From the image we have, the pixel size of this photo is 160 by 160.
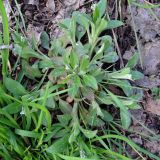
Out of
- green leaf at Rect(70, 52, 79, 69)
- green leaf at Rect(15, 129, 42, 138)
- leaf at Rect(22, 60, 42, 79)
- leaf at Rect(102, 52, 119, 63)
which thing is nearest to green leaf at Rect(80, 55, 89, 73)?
green leaf at Rect(70, 52, 79, 69)

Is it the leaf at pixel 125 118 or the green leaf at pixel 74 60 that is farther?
the leaf at pixel 125 118

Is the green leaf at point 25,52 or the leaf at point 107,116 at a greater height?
the green leaf at point 25,52

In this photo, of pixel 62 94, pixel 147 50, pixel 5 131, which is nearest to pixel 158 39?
pixel 147 50

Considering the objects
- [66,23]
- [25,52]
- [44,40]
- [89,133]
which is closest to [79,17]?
[66,23]

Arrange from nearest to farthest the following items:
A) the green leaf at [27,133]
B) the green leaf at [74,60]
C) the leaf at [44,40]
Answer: the green leaf at [74,60]
the green leaf at [27,133]
the leaf at [44,40]

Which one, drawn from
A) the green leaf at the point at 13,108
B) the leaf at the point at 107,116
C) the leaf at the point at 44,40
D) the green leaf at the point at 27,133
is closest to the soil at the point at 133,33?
the leaf at the point at 44,40

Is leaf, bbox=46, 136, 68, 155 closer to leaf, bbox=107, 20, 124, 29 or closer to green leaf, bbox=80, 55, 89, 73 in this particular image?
green leaf, bbox=80, 55, 89, 73

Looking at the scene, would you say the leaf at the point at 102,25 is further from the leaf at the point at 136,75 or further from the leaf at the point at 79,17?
the leaf at the point at 136,75
